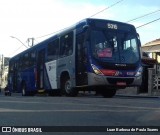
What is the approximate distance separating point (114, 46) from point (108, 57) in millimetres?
597

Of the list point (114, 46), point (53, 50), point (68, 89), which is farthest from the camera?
point (53, 50)

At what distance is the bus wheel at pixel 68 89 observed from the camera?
18.2 meters

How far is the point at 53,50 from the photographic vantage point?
20844 millimetres

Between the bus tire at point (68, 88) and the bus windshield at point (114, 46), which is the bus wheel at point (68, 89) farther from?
the bus windshield at point (114, 46)

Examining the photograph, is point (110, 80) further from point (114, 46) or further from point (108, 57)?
point (114, 46)

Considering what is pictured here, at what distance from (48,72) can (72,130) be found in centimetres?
1457

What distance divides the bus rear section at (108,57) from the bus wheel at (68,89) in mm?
776

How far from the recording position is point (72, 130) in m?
7.05

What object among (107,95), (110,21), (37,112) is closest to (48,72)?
(107,95)

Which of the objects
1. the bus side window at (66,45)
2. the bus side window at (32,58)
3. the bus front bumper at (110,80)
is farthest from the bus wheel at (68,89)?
the bus side window at (32,58)

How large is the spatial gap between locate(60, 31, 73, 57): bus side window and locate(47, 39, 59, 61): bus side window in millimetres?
765

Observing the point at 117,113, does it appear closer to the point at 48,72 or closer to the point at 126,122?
the point at 126,122

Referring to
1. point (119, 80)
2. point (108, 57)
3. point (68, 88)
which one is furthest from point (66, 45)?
point (119, 80)

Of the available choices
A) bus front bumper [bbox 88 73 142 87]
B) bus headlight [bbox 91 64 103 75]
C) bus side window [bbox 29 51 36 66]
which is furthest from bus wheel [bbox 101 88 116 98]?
bus side window [bbox 29 51 36 66]
